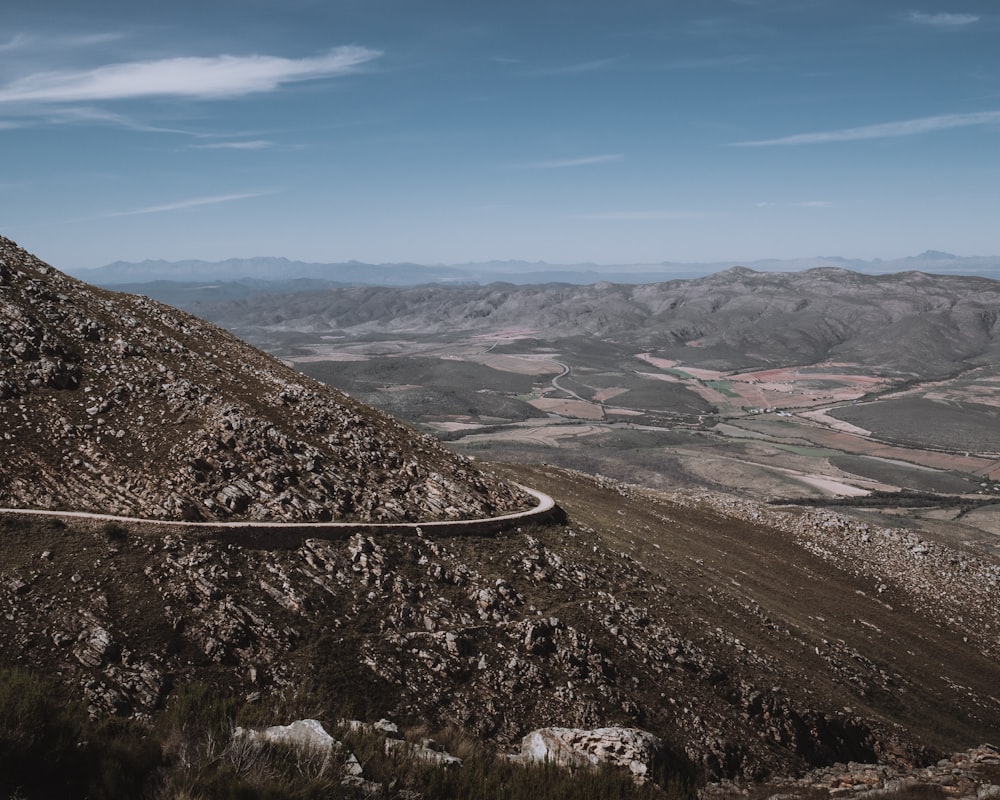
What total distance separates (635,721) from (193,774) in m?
Answer: 18.4

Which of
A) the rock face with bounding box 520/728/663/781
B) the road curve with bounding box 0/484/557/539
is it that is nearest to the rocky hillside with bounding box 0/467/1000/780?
the road curve with bounding box 0/484/557/539

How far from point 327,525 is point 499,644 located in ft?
34.6

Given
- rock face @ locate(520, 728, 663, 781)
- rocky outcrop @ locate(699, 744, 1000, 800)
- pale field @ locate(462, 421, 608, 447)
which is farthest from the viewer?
pale field @ locate(462, 421, 608, 447)

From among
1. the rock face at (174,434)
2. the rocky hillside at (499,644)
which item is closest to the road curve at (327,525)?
the rocky hillside at (499,644)

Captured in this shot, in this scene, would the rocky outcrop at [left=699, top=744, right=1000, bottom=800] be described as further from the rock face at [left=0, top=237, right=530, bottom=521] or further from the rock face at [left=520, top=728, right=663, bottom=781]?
the rock face at [left=0, top=237, right=530, bottom=521]

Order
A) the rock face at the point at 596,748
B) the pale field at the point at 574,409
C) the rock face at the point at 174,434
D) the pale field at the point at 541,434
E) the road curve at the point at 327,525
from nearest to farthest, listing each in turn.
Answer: the rock face at the point at 596,748 < the road curve at the point at 327,525 < the rock face at the point at 174,434 < the pale field at the point at 541,434 < the pale field at the point at 574,409

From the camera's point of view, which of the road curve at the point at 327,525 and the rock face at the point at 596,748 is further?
the road curve at the point at 327,525

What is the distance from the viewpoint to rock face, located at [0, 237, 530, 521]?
32.9 metres

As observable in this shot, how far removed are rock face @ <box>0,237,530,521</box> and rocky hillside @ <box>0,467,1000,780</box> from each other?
11.2ft

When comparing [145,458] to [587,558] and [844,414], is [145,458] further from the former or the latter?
[844,414]

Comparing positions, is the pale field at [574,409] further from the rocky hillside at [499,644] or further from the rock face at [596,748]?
the rock face at [596,748]

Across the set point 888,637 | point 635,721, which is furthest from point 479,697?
point 888,637

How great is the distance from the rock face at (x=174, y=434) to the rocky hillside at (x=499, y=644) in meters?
3.42

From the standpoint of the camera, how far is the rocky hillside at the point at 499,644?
2438cm
